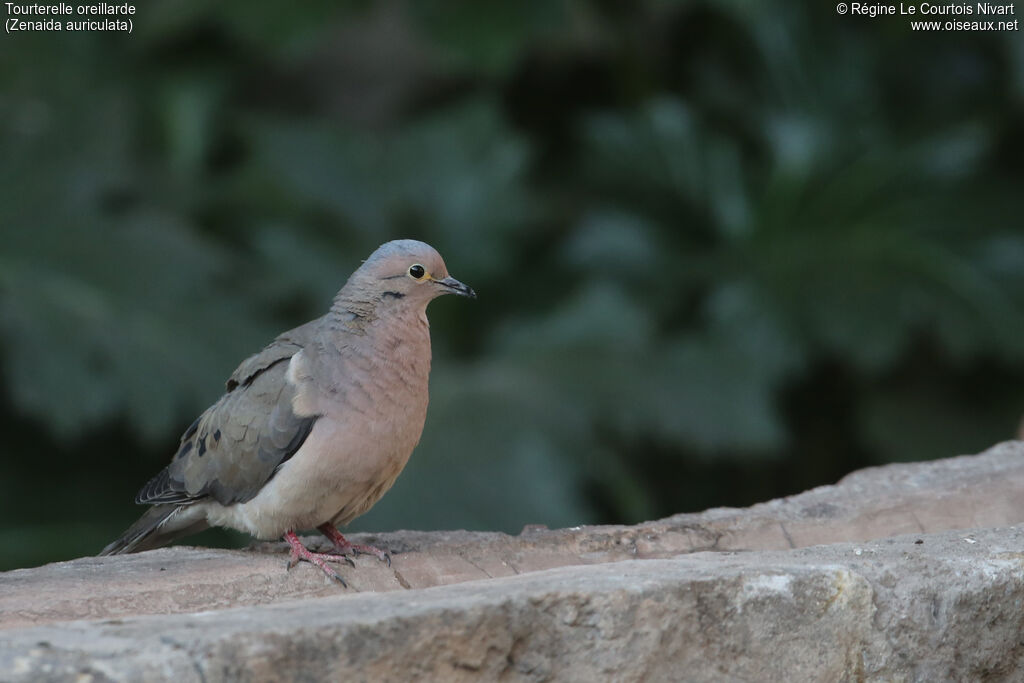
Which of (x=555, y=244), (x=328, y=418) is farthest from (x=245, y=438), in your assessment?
(x=555, y=244)

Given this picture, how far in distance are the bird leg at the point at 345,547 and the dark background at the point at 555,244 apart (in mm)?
1223

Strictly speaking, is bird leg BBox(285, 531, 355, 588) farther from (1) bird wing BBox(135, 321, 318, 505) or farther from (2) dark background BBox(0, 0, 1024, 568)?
(2) dark background BBox(0, 0, 1024, 568)

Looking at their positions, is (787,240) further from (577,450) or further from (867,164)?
(577,450)

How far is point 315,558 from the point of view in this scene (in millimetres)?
3193

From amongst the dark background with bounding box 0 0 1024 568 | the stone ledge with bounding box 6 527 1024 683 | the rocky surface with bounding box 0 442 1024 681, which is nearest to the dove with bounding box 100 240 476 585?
the rocky surface with bounding box 0 442 1024 681

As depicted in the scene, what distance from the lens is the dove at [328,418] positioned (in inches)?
125

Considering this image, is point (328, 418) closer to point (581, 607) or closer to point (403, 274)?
point (403, 274)

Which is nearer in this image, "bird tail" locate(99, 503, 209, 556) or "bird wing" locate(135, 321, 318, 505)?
"bird wing" locate(135, 321, 318, 505)

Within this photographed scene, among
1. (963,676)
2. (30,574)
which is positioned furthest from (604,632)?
(30,574)

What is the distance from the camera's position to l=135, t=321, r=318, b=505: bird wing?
328 cm

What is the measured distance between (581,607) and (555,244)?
4.40 metres

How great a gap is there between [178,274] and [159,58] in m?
1.92

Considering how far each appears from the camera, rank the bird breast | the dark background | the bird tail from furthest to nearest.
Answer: the dark background < the bird tail < the bird breast

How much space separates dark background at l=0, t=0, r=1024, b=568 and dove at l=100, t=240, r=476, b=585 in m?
1.34
